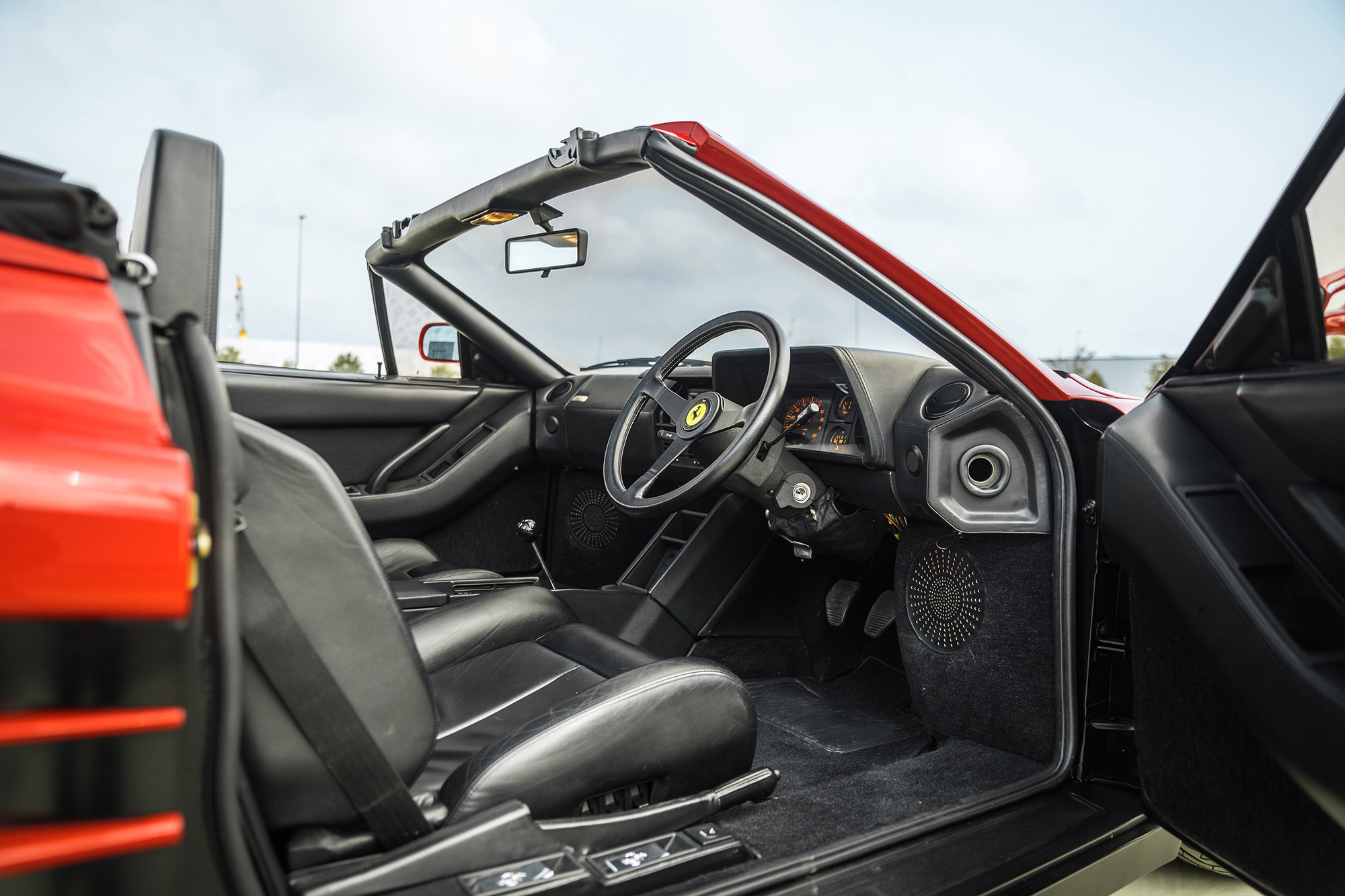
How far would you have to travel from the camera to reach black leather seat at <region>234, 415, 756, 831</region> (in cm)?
89

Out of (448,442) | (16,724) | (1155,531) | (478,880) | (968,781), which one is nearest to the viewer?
(16,724)

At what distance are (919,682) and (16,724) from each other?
1.83 m

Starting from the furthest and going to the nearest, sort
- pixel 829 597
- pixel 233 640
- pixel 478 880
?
pixel 829 597 < pixel 478 880 < pixel 233 640

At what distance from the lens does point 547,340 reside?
3350 mm

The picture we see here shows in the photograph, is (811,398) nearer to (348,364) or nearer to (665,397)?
→ (665,397)

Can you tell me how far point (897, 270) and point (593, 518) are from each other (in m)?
2.09

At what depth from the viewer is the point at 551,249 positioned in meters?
2.27

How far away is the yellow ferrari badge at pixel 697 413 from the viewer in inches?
78.2

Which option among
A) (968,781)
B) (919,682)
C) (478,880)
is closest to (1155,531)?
(968,781)

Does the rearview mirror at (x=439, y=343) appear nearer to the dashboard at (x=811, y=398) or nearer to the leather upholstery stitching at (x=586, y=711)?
the dashboard at (x=811, y=398)

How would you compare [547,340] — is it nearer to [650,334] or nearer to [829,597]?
[650,334]

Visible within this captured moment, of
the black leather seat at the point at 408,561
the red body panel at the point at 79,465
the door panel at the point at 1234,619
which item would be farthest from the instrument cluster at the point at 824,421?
the red body panel at the point at 79,465

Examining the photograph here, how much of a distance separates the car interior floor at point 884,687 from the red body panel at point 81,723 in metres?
0.94

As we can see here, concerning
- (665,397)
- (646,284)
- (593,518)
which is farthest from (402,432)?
(665,397)
